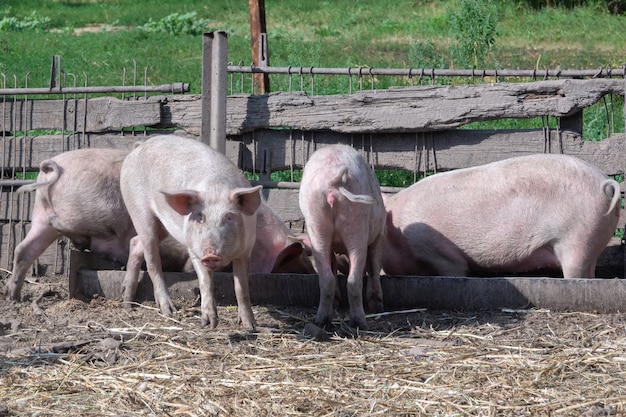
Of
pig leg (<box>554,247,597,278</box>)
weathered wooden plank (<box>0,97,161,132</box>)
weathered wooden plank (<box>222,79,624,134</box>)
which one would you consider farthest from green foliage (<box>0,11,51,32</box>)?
pig leg (<box>554,247,597,278</box>)

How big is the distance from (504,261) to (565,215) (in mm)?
510

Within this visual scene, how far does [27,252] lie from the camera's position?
6.70m

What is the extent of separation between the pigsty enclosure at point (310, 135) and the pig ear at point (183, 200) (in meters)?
1.09

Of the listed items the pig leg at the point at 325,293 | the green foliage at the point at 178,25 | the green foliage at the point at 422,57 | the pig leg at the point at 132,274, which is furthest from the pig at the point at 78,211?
the green foliage at the point at 178,25

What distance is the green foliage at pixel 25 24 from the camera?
21672 millimetres

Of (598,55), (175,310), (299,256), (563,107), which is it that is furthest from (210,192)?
(598,55)

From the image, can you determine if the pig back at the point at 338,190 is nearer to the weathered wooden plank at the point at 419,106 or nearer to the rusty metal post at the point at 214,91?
the weathered wooden plank at the point at 419,106

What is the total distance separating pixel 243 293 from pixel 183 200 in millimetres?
672

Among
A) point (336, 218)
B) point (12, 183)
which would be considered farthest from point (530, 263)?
point (12, 183)

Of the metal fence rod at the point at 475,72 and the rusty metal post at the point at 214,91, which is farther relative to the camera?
the rusty metal post at the point at 214,91

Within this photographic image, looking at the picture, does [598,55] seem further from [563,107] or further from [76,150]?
[76,150]

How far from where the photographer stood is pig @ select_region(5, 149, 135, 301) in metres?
6.66

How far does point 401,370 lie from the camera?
4.44 meters

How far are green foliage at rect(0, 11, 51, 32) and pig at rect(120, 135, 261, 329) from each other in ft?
54.2
